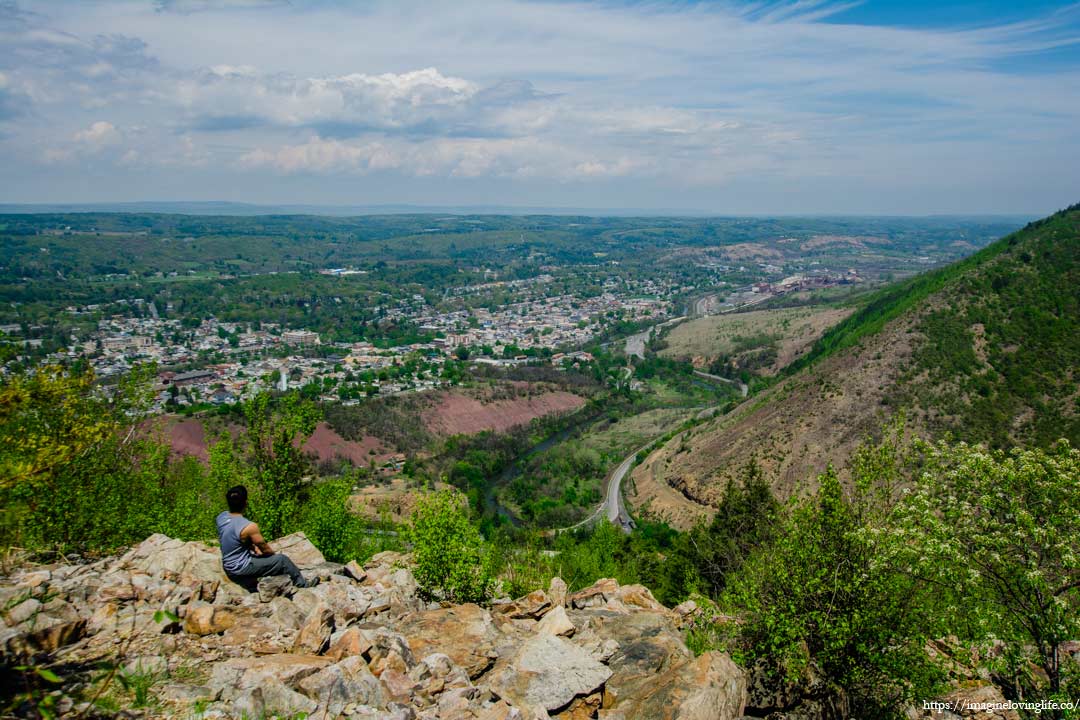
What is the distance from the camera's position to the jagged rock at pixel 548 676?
10.1 metres

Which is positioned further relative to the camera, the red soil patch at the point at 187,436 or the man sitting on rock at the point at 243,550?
the red soil patch at the point at 187,436

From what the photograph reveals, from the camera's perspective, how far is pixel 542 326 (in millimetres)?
169125

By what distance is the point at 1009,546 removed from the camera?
10430 mm

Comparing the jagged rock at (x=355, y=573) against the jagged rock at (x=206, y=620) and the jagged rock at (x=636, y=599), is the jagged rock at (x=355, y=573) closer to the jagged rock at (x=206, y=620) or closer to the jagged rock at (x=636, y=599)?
the jagged rock at (x=206, y=620)

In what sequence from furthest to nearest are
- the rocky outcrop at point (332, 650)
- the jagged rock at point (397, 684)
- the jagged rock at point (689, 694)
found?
the jagged rock at point (689, 694), the jagged rock at point (397, 684), the rocky outcrop at point (332, 650)

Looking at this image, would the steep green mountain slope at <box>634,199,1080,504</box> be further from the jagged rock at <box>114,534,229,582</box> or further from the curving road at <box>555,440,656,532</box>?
the jagged rock at <box>114,534,229,582</box>

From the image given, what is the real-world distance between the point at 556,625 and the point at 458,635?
2.05 meters

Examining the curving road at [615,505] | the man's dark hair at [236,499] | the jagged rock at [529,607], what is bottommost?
the curving road at [615,505]

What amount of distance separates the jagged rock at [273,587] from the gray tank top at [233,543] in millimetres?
483

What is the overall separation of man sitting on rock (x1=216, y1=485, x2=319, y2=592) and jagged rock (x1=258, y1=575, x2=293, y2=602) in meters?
0.13

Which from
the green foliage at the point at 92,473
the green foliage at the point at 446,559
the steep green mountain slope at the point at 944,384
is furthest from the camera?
the steep green mountain slope at the point at 944,384

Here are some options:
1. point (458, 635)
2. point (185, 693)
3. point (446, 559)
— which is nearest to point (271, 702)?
point (185, 693)

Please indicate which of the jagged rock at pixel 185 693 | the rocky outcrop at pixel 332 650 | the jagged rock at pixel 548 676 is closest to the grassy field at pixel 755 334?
the rocky outcrop at pixel 332 650

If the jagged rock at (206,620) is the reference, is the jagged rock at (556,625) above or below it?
below
